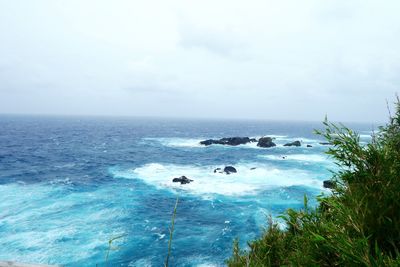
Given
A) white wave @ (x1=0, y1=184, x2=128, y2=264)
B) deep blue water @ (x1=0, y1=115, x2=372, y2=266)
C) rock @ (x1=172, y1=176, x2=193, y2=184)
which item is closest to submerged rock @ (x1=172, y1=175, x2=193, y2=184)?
rock @ (x1=172, y1=176, x2=193, y2=184)

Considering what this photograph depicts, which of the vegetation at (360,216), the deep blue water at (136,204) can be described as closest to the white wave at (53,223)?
the deep blue water at (136,204)

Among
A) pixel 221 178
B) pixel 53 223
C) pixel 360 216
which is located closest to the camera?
pixel 360 216

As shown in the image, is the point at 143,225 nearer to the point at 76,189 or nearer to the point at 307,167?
the point at 76,189

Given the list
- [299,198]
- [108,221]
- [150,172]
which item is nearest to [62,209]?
[108,221]

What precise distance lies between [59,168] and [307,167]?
5157 centimetres

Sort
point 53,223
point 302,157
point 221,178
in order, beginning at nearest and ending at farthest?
point 53,223
point 221,178
point 302,157

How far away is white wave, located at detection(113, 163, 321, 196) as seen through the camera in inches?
1689

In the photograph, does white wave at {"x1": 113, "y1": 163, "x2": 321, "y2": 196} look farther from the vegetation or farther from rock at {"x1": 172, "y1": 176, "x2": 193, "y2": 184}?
the vegetation

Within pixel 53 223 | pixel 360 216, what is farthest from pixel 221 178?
pixel 360 216

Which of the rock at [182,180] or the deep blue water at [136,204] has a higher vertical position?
the rock at [182,180]

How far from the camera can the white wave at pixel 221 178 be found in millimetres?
42906

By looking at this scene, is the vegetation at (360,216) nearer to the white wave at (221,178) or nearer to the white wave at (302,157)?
the white wave at (221,178)

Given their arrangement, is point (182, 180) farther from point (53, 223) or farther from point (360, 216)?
point (360, 216)

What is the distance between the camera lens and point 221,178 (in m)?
49.6
